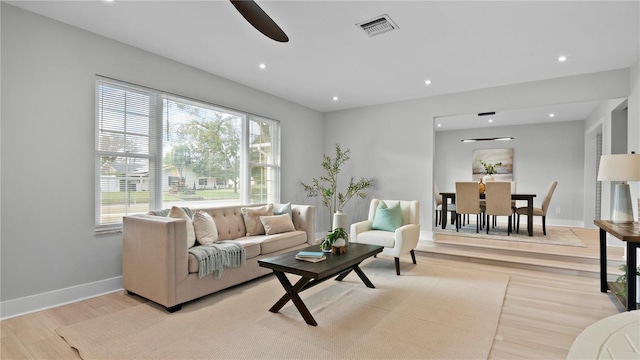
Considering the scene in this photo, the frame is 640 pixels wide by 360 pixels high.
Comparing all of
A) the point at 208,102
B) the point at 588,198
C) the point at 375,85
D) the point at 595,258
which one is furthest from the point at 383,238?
the point at 588,198

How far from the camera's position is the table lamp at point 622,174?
294 cm

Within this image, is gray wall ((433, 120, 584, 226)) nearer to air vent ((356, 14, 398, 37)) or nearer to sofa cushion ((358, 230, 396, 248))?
sofa cushion ((358, 230, 396, 248))

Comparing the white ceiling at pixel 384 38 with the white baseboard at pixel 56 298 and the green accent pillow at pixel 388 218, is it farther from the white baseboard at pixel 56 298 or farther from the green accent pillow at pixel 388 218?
the white baseboard at pixel 56 298

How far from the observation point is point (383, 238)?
4.16 metres

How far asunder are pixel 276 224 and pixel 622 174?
3771mm

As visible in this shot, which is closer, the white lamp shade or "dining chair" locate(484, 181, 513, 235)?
the white lamp shade

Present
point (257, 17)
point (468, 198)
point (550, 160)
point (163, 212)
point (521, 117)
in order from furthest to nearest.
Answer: point (550, 160) < point (521, 117) < point (468, 198) < point (163, 212) < point (257, 17)

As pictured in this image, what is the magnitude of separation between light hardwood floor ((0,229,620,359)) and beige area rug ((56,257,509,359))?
0.37 feet

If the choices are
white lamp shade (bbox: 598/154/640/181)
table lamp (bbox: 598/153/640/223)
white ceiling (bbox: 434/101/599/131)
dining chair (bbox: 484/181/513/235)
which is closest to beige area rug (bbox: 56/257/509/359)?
table lamp (bbox: 598/153/640/223)

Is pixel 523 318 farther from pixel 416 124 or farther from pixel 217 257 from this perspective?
pixel 416 124

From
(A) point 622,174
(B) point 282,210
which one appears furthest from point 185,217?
(A) point 622,174

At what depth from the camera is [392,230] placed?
4.44 meters

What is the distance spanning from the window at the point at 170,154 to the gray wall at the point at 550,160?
4230 mm

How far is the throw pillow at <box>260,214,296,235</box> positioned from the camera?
428cm
